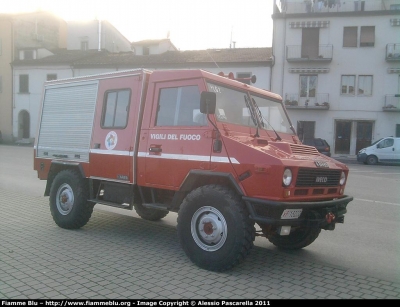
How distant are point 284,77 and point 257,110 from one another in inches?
1082

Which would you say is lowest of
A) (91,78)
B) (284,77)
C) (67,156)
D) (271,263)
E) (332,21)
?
(271,263)

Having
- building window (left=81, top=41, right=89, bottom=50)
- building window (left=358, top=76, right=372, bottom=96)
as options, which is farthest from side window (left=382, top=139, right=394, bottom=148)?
building window (left=81, top=41, right=89, bottom=50)

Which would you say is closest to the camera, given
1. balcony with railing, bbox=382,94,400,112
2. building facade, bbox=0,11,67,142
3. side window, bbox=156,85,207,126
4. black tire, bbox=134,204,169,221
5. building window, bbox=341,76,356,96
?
side window, bbox=156,85,207,126

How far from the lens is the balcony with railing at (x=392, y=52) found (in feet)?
99.4

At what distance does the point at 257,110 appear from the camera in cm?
623

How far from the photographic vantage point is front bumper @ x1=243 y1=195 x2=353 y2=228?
470 cm

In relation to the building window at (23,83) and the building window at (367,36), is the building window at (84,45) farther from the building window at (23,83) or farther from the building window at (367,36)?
the building window at (367,36)

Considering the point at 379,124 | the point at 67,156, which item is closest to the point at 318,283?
the point at 67,156

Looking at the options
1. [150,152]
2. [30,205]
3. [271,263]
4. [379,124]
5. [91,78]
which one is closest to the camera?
[271,263]

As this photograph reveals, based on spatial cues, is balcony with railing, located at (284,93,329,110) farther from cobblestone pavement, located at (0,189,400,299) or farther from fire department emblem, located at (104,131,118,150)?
cobblestone pavement, located at (0,189,400,299)

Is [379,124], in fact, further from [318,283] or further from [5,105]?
[5,105]

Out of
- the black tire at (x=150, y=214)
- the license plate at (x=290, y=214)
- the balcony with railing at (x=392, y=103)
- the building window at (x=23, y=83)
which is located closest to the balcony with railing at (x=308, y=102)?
the balcony with railing at (x=392, y=103)

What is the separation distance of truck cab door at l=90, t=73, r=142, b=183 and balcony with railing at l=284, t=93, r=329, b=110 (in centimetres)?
2638

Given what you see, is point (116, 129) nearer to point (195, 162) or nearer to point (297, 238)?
point (195, 162)
